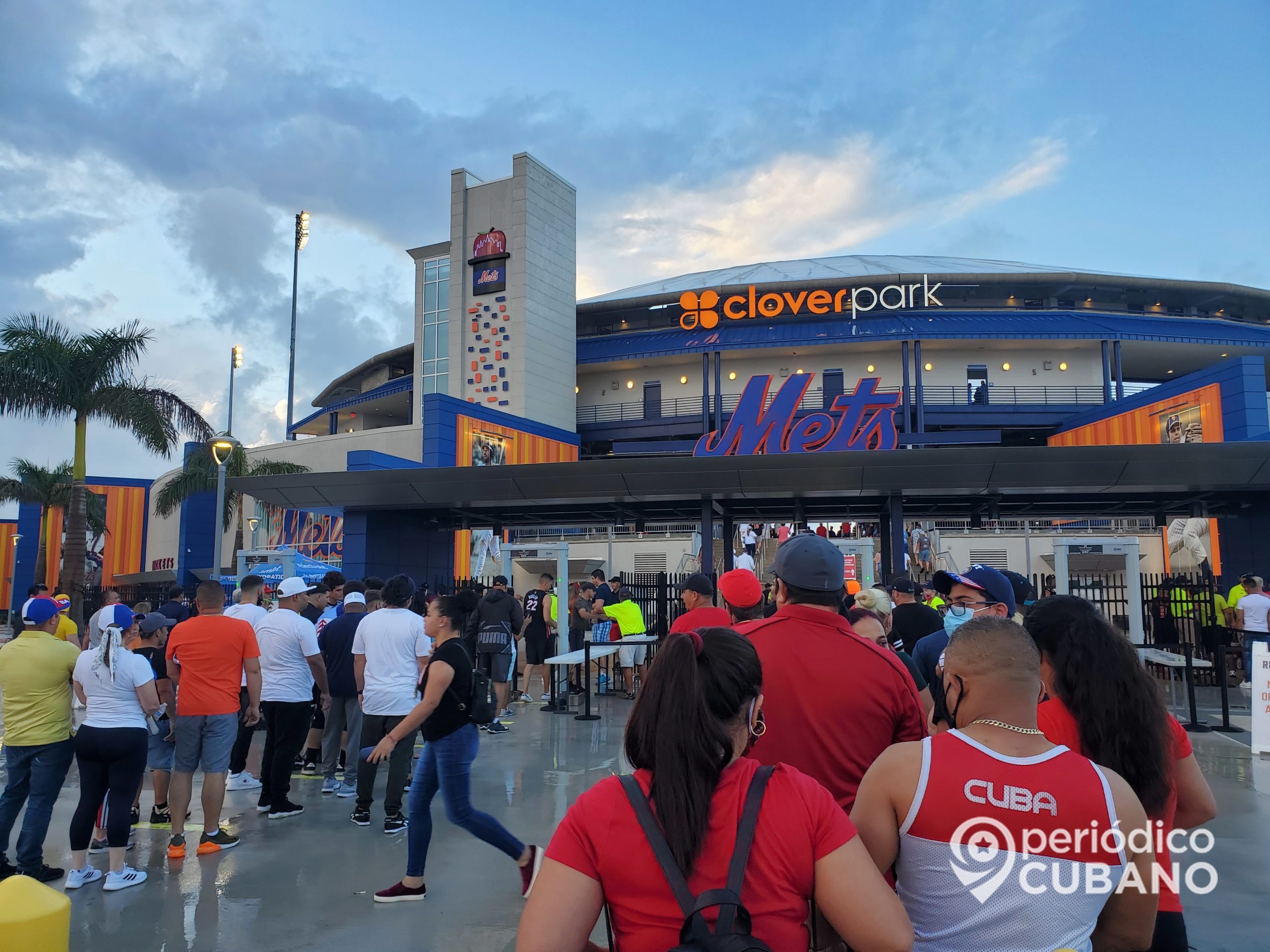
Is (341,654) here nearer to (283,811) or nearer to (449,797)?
(283,811)

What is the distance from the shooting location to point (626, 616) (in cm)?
1288

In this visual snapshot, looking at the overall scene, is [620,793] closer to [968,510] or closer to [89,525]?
[968,510]

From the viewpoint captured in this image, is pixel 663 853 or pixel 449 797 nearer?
pixel 663 853

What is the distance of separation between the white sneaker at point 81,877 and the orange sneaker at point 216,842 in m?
0.69

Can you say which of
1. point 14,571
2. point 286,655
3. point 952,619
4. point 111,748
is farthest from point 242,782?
point 14,571

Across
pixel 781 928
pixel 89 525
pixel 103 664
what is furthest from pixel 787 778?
pixel 89 525

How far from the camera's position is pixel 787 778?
6.60 feet

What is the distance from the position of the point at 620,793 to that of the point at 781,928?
0.45 m

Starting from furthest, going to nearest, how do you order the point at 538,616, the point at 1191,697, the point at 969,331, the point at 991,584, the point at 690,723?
1. the point at 969,331
2. the point at 538,616
3. the point at 1191,697
4. the point at 991,584
5. the point at 690,723

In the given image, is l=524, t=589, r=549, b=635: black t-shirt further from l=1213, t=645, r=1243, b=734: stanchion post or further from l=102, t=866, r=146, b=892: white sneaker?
l=1213, t=645, r=1243, b=734: stanchion post

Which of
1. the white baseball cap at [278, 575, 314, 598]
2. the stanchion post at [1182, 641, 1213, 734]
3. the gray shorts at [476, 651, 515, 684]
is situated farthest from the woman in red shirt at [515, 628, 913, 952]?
the stanchion post at [1182, 641, 1213, 734]

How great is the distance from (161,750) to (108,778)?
1667 mm

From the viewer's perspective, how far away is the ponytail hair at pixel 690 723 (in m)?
1.89

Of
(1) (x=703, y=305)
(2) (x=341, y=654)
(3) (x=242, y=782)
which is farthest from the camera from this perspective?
(1) (x=703, y=305)
